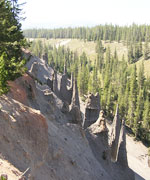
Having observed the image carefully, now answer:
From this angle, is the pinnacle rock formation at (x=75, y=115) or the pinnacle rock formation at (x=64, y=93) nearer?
the pinnacle rock formation at (x=75, y=115)

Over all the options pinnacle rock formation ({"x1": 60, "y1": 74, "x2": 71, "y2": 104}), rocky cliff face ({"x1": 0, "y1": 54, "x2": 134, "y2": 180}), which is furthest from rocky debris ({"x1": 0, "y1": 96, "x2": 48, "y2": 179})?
pinnacle rock formation ({"x1": 60, "y1": 74, "x2": 71, "y2": 104})

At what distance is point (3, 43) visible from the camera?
17531 mm

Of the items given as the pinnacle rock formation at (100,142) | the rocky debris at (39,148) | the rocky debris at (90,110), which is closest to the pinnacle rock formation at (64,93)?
the rocky debris at (90,110)

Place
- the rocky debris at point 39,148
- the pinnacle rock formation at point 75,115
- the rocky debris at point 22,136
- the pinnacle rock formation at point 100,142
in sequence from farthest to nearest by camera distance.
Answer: the pinnacle rock formation at point 75,115, the pinnacle rock formation at point 100,142, the rocky debris at point 39,148, the rocky debris at point 22,136

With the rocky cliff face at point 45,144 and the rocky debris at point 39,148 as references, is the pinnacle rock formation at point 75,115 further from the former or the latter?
the rocky debris at point 39,148

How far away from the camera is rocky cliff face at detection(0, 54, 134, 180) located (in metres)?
11.8

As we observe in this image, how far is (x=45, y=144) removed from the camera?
14.6 meters

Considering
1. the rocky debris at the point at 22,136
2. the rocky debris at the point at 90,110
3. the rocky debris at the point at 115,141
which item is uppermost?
the rocky debris at the point at 22,136

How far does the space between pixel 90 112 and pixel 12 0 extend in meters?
17.6

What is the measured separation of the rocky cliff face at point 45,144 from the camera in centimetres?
1177

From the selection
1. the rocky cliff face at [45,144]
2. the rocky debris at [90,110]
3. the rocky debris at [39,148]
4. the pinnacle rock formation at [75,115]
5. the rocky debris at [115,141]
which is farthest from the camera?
the rocky debris at [90,110]

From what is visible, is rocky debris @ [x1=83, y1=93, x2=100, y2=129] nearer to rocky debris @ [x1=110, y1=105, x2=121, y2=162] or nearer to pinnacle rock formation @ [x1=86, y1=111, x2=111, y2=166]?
rocky debris @ [x1=110, y1=105, x2=121, y2=162]

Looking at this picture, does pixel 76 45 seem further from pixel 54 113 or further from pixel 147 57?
pixel 54 113

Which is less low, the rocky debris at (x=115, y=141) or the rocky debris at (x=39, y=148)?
the rocky debris at (x=39, y=148)
